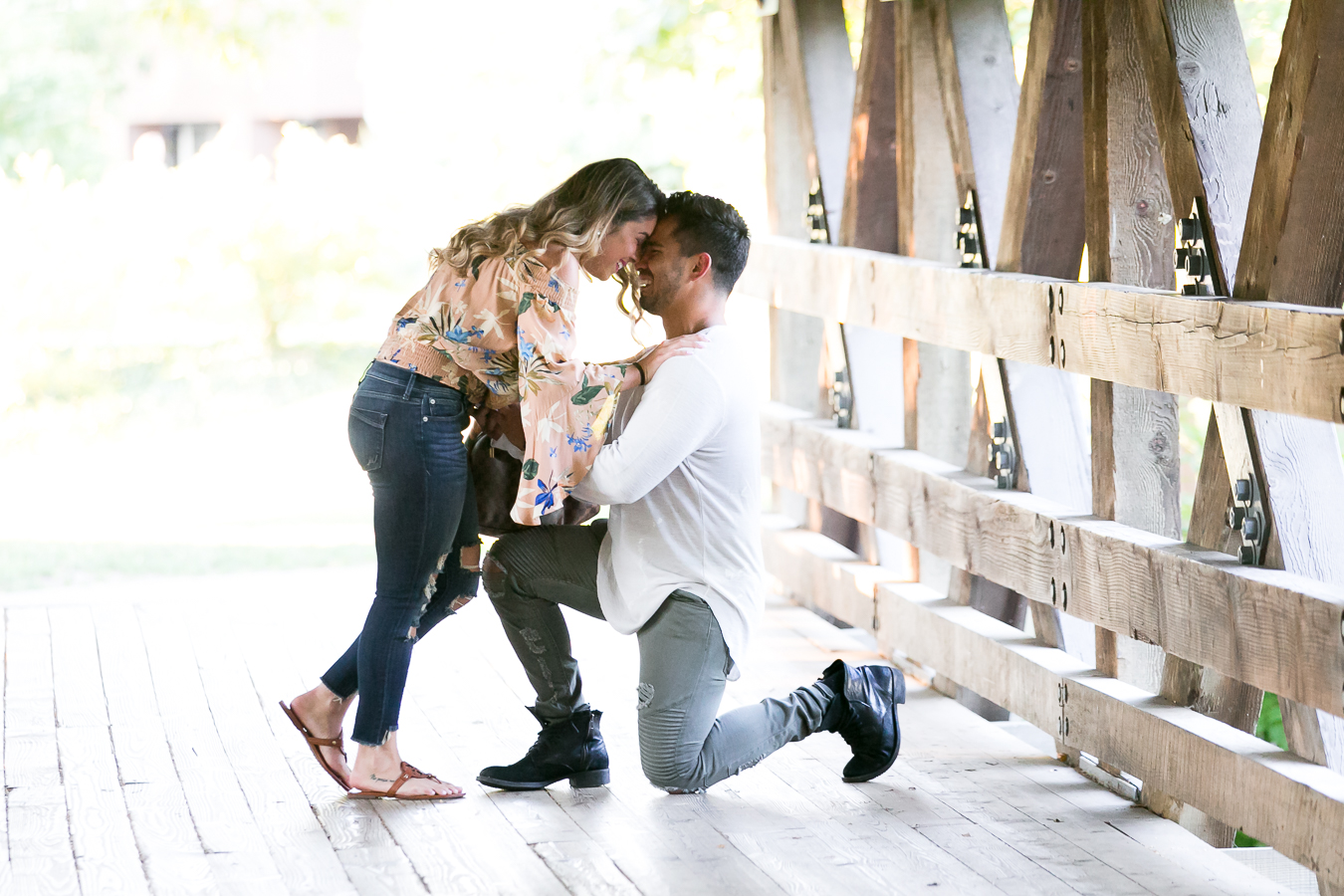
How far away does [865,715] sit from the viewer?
11.8 feet

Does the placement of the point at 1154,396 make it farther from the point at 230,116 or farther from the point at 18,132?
the point at 230,116

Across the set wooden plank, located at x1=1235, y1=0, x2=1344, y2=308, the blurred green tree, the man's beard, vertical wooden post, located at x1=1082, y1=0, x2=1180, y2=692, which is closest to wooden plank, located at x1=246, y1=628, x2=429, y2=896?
the man's beard

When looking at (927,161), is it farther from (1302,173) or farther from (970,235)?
(1302,173)

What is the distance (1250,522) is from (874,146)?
7.07 ft

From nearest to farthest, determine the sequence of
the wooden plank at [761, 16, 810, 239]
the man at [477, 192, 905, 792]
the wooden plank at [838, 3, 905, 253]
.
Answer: the man at [477, 192, 905, 792], the wooden plank at [838, 3, 905, 253], the wooden plank at [761, 16, 810, 239]

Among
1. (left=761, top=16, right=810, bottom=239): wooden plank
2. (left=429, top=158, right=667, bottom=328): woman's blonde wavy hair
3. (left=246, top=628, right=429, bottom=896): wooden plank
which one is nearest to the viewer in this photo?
(left=246, top=628, right=429, bottom=896): wooden plank

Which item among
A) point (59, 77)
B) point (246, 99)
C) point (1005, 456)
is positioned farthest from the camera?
point (246, 99)

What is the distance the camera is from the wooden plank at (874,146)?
4.64 m

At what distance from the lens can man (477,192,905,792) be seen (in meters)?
3.30

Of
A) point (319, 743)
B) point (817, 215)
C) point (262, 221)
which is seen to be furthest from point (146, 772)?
point (262, 221)

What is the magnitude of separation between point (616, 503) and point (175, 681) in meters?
1.77

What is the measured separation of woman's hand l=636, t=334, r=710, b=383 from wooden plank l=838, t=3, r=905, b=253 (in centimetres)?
153

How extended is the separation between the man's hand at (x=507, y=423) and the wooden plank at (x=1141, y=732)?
140 cm

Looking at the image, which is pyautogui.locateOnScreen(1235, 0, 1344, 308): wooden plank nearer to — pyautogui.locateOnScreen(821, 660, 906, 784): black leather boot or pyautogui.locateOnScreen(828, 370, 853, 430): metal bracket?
pyautogui.locateOnScreen(821, 660, 906, 784): black leather boot
